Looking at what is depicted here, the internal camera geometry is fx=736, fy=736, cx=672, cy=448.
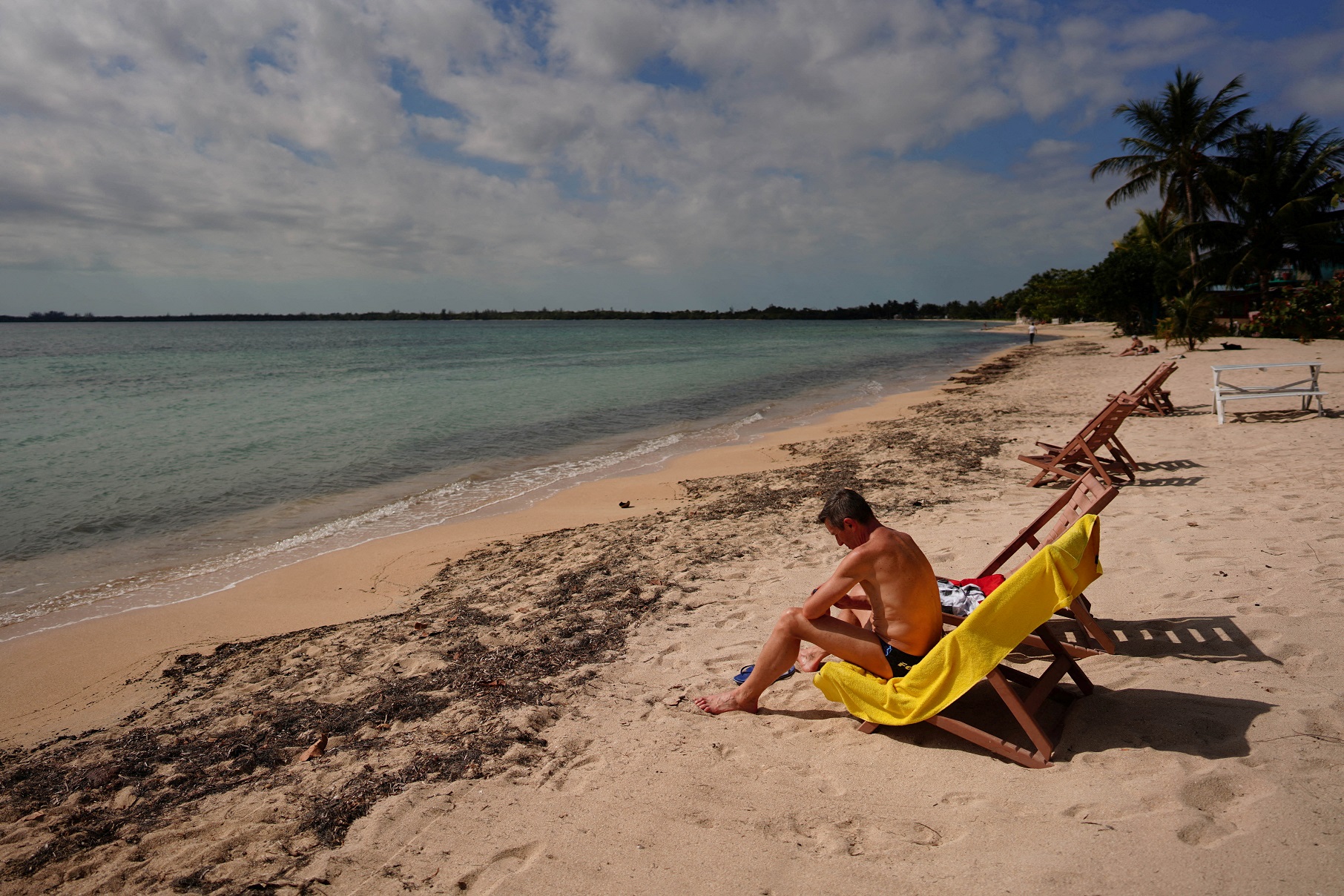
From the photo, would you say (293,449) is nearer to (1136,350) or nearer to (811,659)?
(811,659)

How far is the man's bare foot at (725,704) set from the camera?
3705mm

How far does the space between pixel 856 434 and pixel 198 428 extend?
49.6ft

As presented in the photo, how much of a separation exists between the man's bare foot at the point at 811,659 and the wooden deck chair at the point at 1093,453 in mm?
4575

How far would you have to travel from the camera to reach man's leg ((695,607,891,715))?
3.42 meters

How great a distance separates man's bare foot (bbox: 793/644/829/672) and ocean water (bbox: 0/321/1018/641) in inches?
232

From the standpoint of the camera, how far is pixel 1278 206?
91.1 ft

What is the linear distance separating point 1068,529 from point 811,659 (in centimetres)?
148

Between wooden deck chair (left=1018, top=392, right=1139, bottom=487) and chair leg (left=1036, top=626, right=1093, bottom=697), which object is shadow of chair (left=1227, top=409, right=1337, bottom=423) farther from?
chair leg (left=1036, top=626, right=1093, bottom=697)

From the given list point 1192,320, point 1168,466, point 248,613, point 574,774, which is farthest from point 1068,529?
point 1192,320

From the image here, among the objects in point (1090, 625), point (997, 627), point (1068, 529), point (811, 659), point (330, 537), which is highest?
point (1068, 529)

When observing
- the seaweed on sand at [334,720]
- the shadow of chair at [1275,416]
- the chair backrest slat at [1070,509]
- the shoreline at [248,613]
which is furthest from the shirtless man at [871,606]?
the shadow of chair at [1275,416]

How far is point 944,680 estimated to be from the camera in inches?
123

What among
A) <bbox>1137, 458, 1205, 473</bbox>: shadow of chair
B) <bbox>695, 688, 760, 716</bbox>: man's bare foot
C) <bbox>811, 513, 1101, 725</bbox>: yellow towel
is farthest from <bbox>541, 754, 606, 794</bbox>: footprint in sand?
<bbox>1137, 458, 1205, 473</bbox>: shadow of chair

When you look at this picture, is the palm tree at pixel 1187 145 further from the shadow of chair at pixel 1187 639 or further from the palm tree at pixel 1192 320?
the shadow of chair at pixel 1187 639
